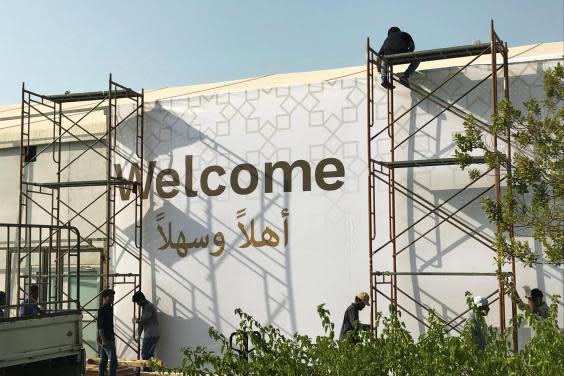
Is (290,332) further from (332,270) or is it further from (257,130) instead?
(257,130)

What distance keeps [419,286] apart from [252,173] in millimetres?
3669

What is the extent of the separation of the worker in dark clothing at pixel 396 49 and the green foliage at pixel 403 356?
23.3ft

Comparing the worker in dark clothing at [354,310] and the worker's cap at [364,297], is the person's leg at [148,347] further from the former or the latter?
the worker's cap at [364,297]

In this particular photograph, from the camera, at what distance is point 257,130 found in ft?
47.8

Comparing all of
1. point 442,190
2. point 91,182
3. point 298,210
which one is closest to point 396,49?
point 442,190

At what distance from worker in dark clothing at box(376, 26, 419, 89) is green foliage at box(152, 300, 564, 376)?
7.12 m

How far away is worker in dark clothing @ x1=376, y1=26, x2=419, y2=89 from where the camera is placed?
13.0 metres

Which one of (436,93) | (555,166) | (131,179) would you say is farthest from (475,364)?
(131,179)

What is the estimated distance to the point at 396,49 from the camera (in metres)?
13.1

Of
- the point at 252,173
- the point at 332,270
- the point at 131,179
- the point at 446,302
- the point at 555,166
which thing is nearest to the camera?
the point at 555,166

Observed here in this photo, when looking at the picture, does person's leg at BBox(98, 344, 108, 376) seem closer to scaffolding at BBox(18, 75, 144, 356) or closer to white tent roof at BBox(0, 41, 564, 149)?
scaffolding at BBox(18, 75, 144, 356)

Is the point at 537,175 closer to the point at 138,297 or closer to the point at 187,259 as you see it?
the point at 187,259

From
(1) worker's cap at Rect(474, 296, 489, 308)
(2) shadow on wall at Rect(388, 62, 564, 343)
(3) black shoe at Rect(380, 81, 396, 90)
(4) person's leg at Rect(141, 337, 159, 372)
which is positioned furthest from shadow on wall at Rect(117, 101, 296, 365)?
(1) worker's cap at Rect(474, 296, 489, 308)

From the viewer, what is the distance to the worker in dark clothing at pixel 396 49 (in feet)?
42.8
